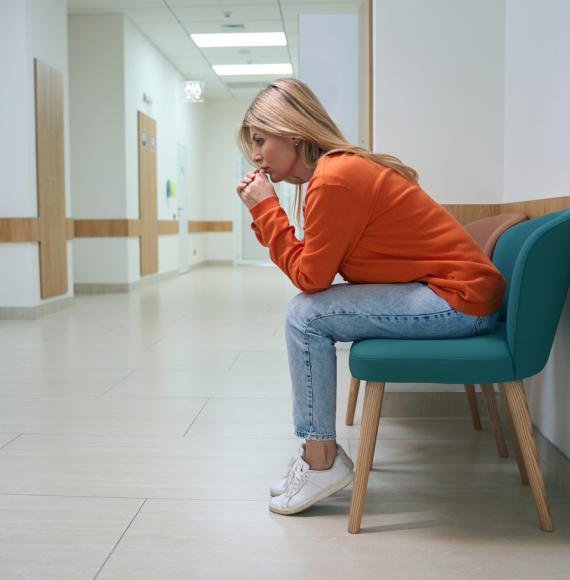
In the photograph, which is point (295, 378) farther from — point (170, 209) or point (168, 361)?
point (170, 209)

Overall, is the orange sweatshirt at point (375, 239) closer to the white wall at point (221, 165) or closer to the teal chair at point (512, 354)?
the teal chair at point (512, 354)

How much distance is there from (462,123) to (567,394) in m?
1.20

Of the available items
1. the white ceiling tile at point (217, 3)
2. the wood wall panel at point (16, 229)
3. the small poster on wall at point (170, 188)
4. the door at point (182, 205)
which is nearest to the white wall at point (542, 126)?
the wood wall panel at point (16, 229)

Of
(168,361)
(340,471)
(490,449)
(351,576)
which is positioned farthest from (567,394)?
(168,361)

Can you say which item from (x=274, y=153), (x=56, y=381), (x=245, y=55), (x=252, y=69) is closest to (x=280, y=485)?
(x=274, y=153)

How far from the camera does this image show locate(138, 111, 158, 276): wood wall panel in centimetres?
882

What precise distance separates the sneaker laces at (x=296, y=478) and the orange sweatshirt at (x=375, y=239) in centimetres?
47

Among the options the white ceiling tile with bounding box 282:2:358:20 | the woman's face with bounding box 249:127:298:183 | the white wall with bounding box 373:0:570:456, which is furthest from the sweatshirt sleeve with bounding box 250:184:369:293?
the white ceiling tile with bounding box 282:2:358:20

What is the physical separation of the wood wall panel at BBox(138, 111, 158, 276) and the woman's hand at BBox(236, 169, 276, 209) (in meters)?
6.98

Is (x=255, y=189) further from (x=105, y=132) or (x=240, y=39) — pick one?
(x=240, y=39)

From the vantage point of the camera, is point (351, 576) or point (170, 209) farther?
point (170, 209)

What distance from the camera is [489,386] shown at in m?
2.35

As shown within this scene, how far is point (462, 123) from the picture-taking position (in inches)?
111

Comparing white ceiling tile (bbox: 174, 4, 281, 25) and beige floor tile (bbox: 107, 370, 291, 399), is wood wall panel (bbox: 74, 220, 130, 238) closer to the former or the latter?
white ceiling tile (bbox: 174, 4, 281, 25)
